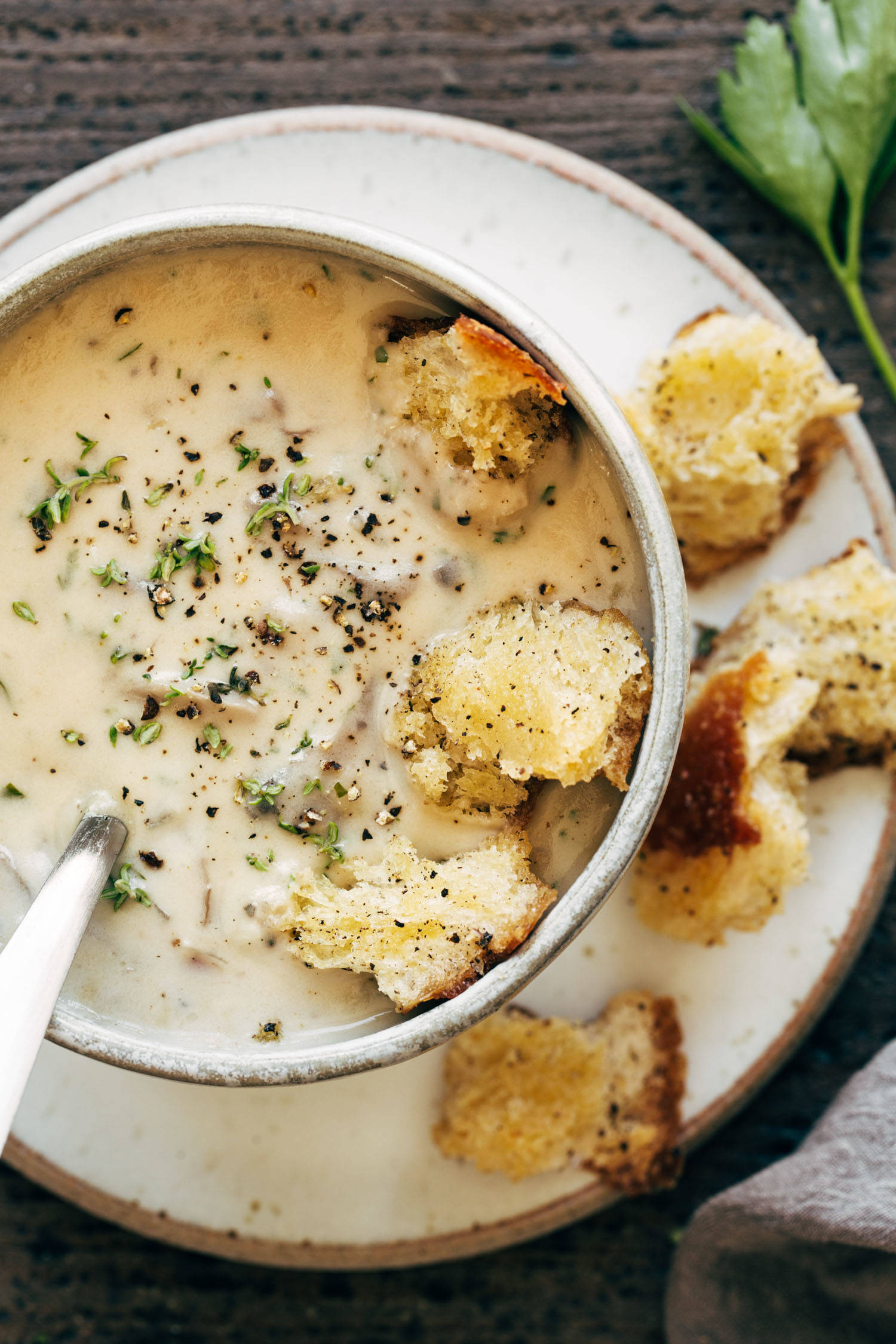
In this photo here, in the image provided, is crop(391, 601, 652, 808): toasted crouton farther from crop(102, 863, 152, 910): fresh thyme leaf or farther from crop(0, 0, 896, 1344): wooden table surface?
crop(0, 0, 896, 1344): wooden table surface

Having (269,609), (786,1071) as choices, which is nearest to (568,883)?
(269,609)

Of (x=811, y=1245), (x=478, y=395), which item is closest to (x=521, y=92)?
(x=478, y=395)

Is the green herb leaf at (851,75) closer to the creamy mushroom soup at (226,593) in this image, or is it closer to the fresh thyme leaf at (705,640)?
the fresh thyme leaf at (705,640)

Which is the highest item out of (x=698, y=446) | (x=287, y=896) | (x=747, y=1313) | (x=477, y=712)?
(x=698, y=446)

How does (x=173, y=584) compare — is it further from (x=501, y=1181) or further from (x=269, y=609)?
(x=501, y=1181)

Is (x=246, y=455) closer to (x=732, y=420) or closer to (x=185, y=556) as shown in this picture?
(x=185, y=556)

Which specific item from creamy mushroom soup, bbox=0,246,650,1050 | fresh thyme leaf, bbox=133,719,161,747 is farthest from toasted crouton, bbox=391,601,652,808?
fresh thyme leaf, bbox=133,719,161,747

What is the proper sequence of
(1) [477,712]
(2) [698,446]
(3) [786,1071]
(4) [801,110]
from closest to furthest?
(1) [477,712] < (2) [698,446] < (4) [801,110] < (3) [786,1071]
